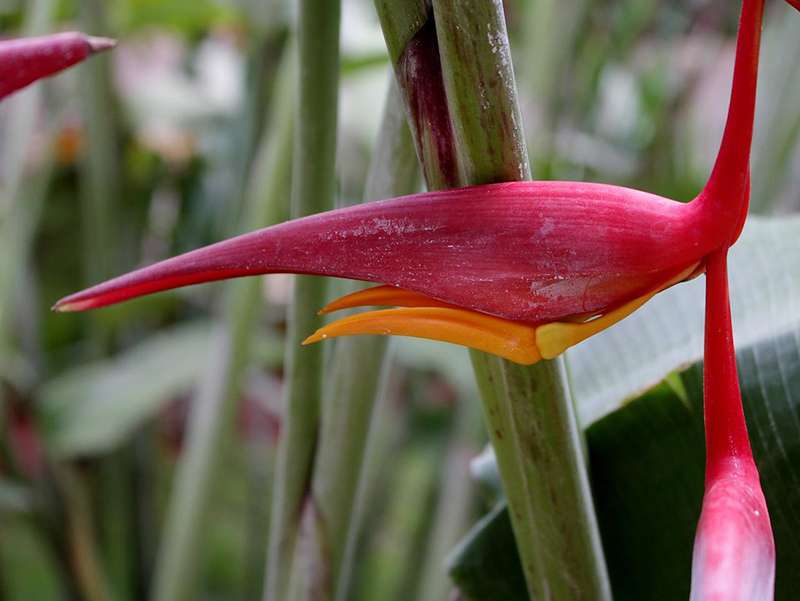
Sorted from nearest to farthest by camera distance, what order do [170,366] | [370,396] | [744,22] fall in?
1. [744,22]
2. [370,396]
3. [170,366]

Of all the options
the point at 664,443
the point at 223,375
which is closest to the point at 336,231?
the point at 664,443

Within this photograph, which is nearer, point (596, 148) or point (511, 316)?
point (511, 316)

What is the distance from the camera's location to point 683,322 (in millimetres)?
322

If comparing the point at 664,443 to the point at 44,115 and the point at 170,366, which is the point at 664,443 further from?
the point at 44,115

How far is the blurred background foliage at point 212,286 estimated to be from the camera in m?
0.54

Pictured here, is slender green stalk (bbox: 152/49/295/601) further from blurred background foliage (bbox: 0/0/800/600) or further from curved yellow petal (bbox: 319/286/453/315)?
curved yellow petal (bbox: 319/286/453/315)

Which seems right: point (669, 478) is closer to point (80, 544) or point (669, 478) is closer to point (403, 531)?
point (80, 544)

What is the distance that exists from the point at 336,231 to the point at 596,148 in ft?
2.95

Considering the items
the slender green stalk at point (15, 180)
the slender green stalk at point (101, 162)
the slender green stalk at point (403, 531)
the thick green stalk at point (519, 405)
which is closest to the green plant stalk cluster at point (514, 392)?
the thick green stalk at point (519, 405)

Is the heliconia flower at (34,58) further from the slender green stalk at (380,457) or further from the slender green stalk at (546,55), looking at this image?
the slender green stalk at (546,55)

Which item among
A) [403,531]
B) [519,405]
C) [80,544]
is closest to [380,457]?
[403,531]

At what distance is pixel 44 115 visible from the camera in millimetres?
935

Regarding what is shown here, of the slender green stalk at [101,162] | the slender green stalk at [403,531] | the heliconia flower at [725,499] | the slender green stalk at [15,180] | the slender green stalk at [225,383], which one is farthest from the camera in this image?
the slender green stalk at [403,531]

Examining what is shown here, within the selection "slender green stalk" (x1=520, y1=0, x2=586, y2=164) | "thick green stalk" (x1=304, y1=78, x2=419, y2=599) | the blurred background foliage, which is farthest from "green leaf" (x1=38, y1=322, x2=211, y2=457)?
"thick green stalk" (x1=304, y1=78, x2=419, y2=599)
